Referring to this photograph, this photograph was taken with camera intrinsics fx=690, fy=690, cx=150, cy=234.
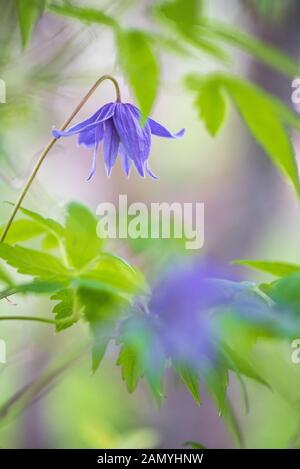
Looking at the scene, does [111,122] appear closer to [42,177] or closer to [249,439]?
[42,177]

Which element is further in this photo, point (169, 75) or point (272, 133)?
point (169, 75)

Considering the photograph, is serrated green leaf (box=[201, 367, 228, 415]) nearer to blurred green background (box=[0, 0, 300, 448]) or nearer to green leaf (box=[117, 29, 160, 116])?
green leaf (box=[117, 29, 160, 116])

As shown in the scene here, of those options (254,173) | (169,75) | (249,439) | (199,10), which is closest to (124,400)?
(249,439)

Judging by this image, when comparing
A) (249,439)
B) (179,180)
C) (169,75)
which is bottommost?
(249,439)

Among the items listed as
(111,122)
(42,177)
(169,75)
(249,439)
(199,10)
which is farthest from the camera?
(249,439)

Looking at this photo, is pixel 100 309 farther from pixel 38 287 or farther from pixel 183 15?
pixel 183 15

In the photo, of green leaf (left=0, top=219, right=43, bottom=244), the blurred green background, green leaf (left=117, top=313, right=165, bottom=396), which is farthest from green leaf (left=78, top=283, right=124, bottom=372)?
the blurred green background

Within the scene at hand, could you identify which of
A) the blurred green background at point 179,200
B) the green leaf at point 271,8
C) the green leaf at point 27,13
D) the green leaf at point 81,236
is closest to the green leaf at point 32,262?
the green leaf at point 81,236
